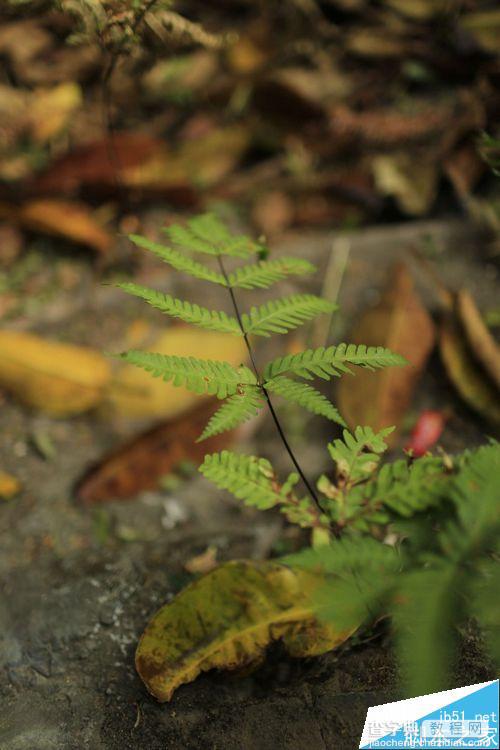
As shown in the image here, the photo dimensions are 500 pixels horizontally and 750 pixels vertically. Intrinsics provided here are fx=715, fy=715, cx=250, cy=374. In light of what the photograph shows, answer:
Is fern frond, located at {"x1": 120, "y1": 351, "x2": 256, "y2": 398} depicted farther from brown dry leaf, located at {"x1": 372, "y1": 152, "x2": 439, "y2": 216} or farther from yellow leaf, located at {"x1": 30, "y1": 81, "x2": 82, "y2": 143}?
yellow leaf, located at {"x1": 30, "y1": 81, "x2": 82, "y2": 143}

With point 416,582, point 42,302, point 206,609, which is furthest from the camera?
point 42,302

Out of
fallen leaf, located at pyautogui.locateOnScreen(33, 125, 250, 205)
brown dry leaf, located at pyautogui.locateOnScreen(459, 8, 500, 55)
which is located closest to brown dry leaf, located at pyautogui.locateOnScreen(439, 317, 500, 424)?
fallen leaf, located at pyautogui.locateOnScreen(33, 125, 250, 205)

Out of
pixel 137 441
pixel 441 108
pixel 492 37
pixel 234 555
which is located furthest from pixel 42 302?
pixel 492 37

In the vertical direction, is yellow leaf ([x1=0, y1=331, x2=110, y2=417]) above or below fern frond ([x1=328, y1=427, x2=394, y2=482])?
below

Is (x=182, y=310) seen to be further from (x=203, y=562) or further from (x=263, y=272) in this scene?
(x=203, y=562)

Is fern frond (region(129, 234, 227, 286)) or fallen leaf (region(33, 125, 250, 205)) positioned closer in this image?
fern frond (region(129, 234, 227, 286))

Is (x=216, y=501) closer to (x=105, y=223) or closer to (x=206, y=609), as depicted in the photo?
(x=206, y=609)

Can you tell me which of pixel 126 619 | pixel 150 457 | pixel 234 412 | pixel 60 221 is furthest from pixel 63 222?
pixel 234 412
